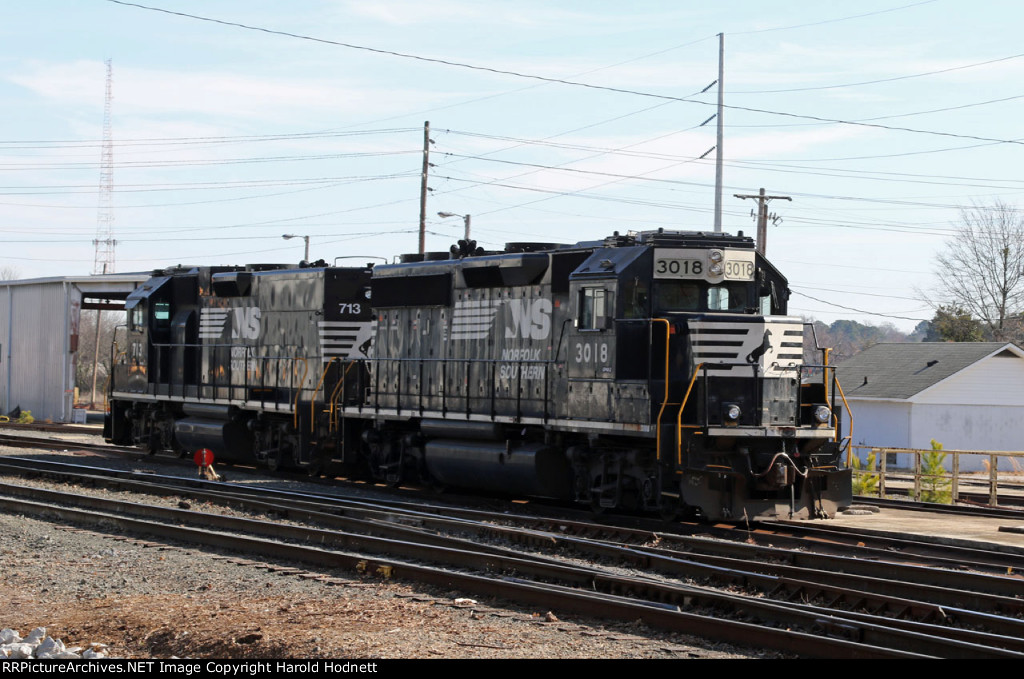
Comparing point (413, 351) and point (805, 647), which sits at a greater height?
point (413, 351)

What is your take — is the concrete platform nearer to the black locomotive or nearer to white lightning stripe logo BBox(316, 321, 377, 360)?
the black locomotive

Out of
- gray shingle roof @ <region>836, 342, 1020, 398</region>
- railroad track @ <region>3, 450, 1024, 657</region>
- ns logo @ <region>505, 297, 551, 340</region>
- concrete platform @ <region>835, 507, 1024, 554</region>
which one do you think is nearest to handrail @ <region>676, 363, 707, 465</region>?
railroad track @ <region>3, 450, 1024, 657</region>

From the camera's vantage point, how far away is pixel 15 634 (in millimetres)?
8086

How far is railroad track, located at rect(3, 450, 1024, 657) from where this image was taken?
797cm

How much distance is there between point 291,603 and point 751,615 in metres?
3.75

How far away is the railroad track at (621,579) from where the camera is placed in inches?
314

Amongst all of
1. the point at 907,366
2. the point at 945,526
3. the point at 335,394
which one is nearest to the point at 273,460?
the point at 335,394

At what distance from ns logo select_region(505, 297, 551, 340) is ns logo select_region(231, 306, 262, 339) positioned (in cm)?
773

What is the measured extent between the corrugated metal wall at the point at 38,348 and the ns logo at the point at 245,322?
1989 centimetres

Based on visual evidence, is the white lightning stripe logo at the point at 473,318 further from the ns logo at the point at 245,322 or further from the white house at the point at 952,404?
the white house at the point at 952,404

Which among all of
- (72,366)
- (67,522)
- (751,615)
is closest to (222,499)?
(67,522)

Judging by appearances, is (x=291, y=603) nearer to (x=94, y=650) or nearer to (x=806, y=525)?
(x=94, y=650)

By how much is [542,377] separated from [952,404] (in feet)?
99.7

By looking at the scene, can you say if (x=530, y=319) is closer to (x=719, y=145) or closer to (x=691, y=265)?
(x=691, y=265)
